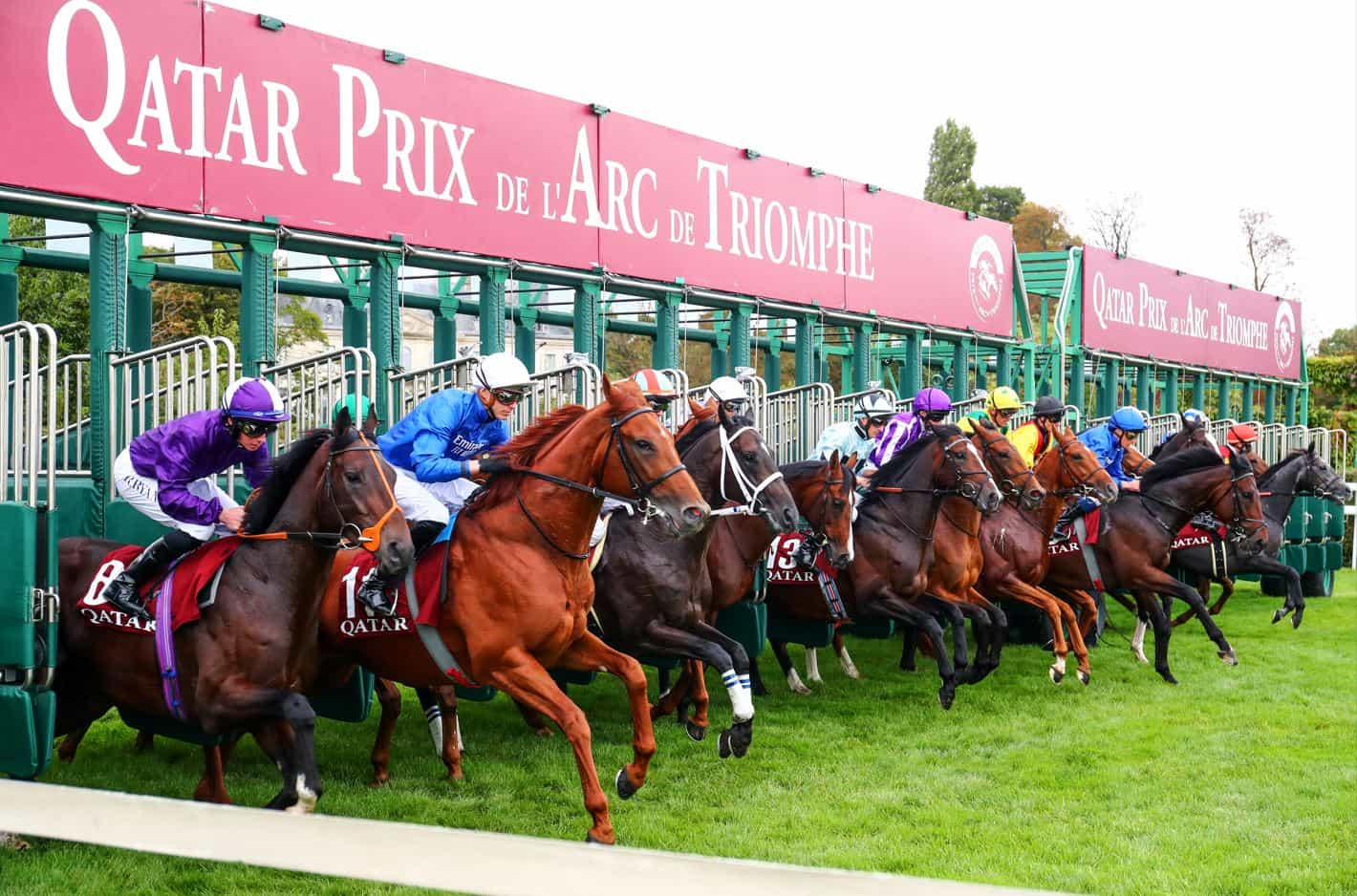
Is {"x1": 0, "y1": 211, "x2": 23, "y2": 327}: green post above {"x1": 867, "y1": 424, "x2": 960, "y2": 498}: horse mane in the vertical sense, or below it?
above

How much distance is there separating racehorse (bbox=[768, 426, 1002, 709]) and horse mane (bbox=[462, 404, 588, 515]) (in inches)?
131

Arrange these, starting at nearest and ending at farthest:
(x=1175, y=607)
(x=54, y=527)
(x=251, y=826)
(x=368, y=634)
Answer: (x=251, y=826), (x=54, y=527), (x=368, y=634), (x=1175, y=607)

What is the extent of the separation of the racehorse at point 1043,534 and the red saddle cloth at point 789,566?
1.61 m

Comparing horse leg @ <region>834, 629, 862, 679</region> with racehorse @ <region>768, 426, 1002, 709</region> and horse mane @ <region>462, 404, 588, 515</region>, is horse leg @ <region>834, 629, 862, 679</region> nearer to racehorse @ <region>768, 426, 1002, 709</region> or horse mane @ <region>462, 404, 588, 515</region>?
racehorse @ <region>768, 426, 1002, 709</region>

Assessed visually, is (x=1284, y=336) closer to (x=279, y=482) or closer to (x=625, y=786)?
(x=625, y=786)

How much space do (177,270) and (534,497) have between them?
5707mm

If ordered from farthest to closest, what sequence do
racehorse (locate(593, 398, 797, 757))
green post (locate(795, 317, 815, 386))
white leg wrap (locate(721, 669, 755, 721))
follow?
green post (locate(795, 317, 815, 386)) → racehorse (locate(593, 398, 797, 757)) → white leg wrap (locate(721, 669, 755, 721))

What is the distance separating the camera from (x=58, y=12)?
22.5ft

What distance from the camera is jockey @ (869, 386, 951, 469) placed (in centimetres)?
904

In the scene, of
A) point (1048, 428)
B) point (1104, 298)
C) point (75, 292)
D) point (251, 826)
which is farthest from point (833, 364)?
point (251, 826)

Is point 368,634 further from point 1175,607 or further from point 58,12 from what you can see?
point 1175,607

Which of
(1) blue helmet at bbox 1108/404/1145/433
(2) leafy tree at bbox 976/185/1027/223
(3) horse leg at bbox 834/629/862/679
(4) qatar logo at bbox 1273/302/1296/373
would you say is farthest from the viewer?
→ (2) leafy tree at bbox 976/185/1027/223


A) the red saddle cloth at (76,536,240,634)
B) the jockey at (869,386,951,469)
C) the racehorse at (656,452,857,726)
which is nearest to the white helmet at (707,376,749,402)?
the racehorse at (656,452,857,726)

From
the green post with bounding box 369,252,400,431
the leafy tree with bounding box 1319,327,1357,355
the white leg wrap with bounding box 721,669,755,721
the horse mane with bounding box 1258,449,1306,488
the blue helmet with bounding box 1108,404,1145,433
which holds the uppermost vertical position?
the leafy tree with bounding box 1319,327,1357,355
